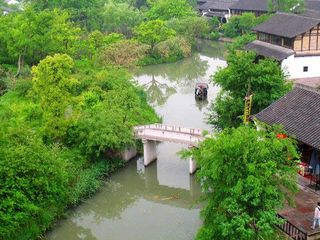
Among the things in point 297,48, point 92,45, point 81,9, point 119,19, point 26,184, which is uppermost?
point 81,9

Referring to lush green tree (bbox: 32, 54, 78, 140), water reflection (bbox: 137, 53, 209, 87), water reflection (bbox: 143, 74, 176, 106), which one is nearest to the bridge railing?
lush green tree (bbox: 32, 54, 78, 140)

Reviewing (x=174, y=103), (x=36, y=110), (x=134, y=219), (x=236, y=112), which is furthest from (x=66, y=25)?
(x=134, y=219)

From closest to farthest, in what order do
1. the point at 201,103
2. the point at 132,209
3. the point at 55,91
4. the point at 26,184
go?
1. the point at 26,184
2. the point at 132,209
3. the point at 55,91
4. the point at 201,103

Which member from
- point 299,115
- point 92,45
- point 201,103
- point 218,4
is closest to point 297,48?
point 201,103

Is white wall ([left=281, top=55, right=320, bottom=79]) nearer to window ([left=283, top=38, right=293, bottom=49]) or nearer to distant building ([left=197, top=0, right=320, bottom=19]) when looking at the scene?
window ([left=283, top=38, right=293, bottom=49])

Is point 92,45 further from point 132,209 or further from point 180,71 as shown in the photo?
point 132,209

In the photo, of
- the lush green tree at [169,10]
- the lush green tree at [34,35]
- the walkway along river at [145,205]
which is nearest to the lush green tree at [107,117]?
the walkway along river at [145,205]

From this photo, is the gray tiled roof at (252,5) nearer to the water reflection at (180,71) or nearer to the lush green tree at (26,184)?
the water reflection at (180,71)
